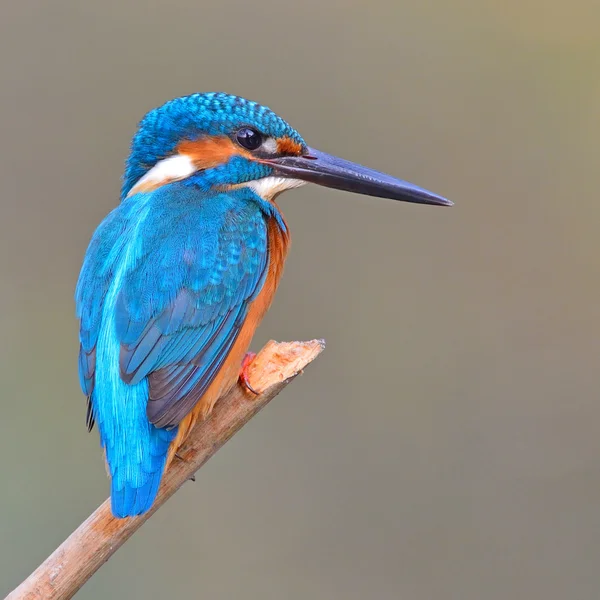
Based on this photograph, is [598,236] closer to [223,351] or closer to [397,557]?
[397,557]

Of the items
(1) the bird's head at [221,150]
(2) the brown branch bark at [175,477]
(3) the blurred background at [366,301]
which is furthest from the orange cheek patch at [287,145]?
(3) the blurred background at [366,301]

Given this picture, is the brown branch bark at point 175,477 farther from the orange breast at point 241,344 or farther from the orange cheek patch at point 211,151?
the orange cheek patch at point 211,151

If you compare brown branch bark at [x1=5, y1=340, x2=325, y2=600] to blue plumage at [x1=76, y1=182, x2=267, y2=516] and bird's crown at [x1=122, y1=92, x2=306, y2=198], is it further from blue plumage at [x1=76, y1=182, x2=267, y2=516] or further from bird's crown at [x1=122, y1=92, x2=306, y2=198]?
bird's crown at [x1=122, y1=92, x2=306, y2=198]

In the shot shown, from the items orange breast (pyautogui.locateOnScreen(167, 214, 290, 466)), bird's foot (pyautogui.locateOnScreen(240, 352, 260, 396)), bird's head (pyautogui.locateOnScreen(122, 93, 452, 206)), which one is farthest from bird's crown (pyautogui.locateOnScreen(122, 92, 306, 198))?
bird's foot (pyautogui.locateOnScreen(240, 352, 260, 396))

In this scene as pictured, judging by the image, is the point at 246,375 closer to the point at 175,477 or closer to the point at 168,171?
the point at 175,477

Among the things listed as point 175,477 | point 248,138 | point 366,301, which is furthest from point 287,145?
point 366,301

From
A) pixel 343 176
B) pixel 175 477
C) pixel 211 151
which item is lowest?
pixel 175 477
